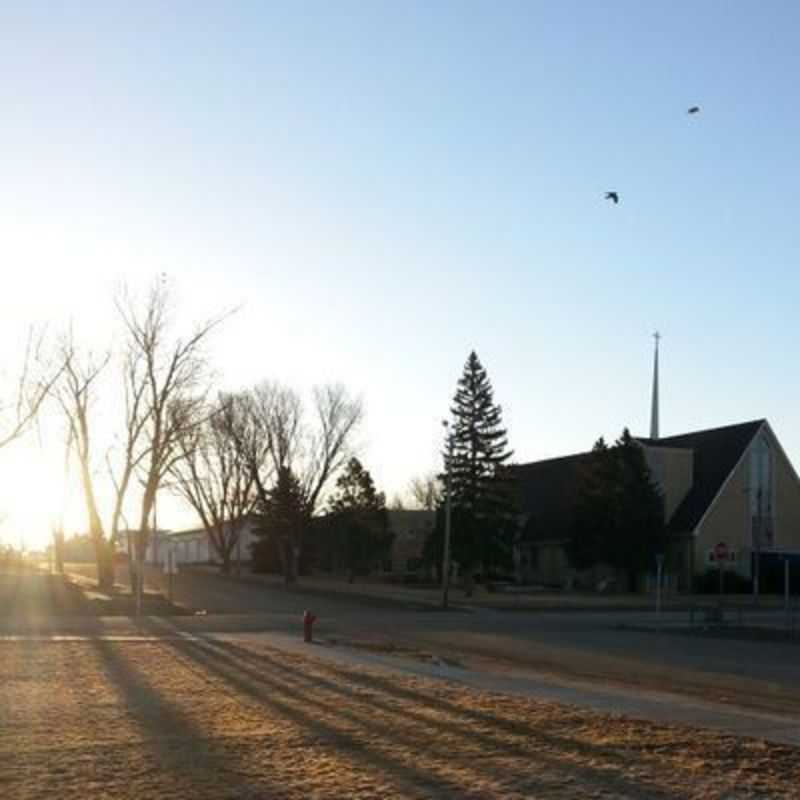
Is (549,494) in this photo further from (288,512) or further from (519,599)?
(519,599)

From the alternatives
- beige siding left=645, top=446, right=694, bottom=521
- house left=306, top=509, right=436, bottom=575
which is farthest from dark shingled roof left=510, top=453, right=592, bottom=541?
house left=306, top=509, right=436, bottom=575

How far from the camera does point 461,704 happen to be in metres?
15.9

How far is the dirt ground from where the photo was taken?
33.7 ft

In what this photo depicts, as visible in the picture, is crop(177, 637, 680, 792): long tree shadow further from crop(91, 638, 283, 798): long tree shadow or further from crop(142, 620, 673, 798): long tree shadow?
crop(91, 638, 283, 798): long tree shadow

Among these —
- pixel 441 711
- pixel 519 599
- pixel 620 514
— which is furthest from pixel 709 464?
pixel 441 711

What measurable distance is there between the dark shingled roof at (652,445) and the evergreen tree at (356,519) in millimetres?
9673

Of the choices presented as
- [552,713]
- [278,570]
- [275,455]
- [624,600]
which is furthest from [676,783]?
[278,570]

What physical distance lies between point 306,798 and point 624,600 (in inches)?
2077

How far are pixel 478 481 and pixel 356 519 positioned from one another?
18.9 meters

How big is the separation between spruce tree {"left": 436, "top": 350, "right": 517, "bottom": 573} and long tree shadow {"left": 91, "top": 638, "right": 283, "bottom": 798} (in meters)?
48.5

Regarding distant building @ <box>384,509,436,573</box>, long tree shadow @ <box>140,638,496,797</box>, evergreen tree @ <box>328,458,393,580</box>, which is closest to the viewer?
long tree shadow @ <box>140,638,496,797</box>

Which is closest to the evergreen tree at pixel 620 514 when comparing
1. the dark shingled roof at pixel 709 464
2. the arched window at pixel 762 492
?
the dark shingled roof at pixel 709 464

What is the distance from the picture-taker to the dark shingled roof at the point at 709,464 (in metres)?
71.2

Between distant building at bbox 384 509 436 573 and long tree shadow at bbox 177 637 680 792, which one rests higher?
distant building at bbox 384 509 436 573
